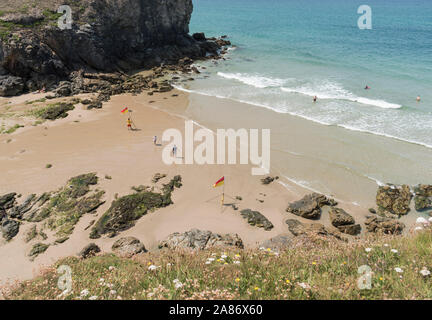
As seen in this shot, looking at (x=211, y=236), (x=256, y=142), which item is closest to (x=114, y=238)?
(x=211, y=236)

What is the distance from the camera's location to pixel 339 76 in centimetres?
3838

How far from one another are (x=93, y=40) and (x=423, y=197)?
41774 mm

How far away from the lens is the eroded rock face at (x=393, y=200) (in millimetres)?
14906

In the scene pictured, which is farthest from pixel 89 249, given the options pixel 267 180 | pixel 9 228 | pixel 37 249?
pixel 267 180

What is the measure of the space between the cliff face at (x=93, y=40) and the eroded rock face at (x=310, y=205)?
3322 cm

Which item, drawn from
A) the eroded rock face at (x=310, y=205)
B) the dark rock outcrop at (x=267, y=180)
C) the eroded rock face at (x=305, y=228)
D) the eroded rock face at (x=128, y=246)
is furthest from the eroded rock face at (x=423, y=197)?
the eroded rock face at (x=128, y=246)

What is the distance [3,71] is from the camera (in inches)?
1216

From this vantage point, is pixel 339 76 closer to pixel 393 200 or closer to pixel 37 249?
pixel 393 200

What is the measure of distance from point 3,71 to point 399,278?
4067cm

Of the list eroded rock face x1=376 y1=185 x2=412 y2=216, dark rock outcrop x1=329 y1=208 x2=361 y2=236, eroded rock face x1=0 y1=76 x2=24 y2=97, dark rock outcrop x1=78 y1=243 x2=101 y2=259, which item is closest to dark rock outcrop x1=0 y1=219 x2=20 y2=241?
dark rock outcrop x1=78 y1=243 x2=101 y2=259

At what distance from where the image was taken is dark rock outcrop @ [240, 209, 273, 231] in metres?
13.9

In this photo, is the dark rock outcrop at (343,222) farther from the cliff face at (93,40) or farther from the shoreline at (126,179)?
the cliff face at (93,40)

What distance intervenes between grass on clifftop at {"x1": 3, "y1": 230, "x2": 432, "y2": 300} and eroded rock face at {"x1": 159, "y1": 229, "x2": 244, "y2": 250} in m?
4.32
